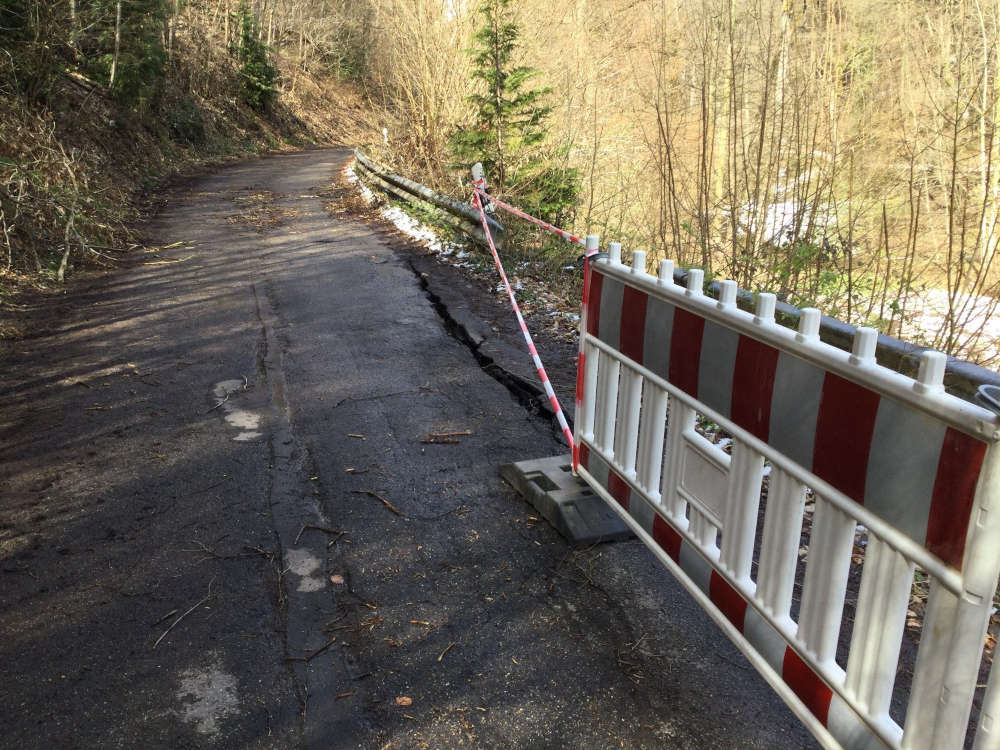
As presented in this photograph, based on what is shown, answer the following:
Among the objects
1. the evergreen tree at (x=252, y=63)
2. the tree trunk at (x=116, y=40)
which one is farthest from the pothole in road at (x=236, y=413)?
the evergreen tree at (x=252, y=63)

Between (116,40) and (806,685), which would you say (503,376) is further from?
(116,40)

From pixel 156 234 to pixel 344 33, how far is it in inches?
1467

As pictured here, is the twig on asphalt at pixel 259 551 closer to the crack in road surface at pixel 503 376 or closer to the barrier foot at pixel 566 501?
the barrier foot at pixel 566 501

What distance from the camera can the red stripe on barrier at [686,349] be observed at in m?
3.09

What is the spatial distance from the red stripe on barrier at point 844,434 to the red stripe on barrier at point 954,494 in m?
0.26

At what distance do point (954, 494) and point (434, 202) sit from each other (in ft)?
40.3

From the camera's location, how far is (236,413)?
19.2 ft

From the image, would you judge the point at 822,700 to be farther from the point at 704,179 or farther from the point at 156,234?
the point at 156,234

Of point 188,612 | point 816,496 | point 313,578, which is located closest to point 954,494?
point 816,496

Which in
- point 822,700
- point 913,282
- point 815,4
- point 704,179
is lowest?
point 822,700

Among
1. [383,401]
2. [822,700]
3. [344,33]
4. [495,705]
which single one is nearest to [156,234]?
[383,401]

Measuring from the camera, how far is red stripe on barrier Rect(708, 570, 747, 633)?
287 cm

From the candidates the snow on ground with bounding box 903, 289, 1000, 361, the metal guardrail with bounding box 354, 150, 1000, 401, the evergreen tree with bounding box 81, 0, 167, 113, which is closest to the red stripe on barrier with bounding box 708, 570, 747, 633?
the metal guardrail with bounding box 354, 150, 1000, 401

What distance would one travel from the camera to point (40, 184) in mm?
11398
